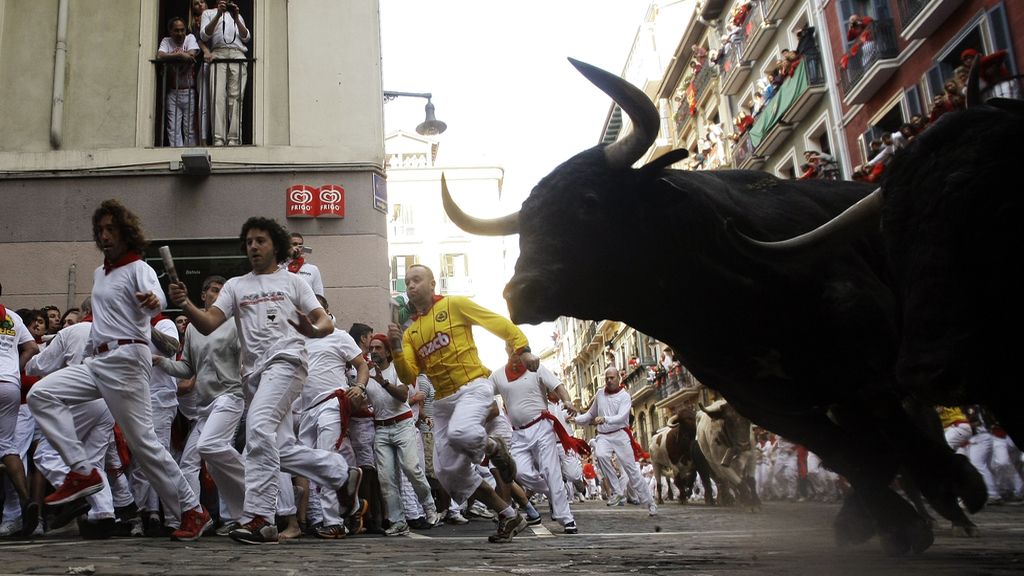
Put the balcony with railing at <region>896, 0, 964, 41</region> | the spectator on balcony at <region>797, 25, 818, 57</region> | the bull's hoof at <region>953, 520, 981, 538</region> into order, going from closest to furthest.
→ the bull's hoof at <region>953, 520, 981, 538</region>, the balcony with railing at <region>896, 0, 964, 41</region>, the spectator on balcony at <region>797, 25, 818, 57</region>

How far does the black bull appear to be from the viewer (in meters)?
4.54

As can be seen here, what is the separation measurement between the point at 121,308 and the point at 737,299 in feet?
14.5

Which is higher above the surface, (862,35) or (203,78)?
(862,35)

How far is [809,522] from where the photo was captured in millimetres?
7066

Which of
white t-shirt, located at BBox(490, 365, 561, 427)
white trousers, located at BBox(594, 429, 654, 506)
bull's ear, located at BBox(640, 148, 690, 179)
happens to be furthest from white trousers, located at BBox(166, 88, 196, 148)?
bull's ear, located at BBox(640, 148, 690, 179)

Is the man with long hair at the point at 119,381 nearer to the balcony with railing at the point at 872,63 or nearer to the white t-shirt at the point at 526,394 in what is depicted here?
the white t-shirt at the point at 526,394

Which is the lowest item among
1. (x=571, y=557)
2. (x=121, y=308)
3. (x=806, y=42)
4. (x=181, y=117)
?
(x=571, y=557)

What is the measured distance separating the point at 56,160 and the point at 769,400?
11227 millimetres

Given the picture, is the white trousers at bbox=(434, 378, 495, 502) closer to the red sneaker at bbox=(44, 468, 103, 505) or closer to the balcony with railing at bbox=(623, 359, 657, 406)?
the red sneaker at bbox=(44, 468, 103, 505)

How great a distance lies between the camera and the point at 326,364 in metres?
8.93

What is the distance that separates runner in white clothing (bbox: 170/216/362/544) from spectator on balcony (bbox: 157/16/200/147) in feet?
24.0

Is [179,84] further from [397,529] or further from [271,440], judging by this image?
[271,440]

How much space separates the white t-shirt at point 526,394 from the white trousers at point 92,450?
5104 mm

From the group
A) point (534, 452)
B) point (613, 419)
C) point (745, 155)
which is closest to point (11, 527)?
point (534, 452)
